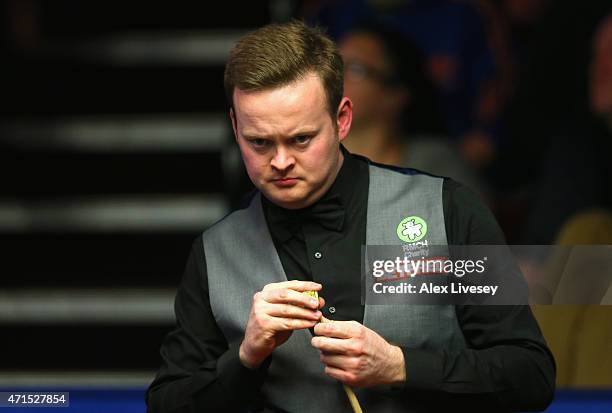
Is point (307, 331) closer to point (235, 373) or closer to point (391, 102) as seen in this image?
point (235, 373)

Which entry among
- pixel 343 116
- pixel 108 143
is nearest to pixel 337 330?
pixel 343 116

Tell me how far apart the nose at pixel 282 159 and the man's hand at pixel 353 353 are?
300mm

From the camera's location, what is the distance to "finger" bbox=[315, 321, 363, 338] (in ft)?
6.74

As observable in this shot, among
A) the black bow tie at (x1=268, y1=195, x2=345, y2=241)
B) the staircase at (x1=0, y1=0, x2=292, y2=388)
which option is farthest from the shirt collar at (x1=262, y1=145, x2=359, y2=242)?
the staircase at (x1=0, y1=0, x2=292, y2=388)

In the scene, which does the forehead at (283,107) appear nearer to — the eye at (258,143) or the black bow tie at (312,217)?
the eye at (258,143)

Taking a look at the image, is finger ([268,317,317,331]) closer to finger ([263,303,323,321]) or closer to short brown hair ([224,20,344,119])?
finger ([263,303,323,321])

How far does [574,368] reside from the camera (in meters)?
3.08

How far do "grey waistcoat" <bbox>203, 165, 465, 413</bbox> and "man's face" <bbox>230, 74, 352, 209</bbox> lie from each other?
0.54 feet

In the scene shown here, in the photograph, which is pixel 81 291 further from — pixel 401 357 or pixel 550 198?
pixel 401 357

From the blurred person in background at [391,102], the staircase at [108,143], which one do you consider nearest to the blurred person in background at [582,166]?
the blurred person in background at [391,102]

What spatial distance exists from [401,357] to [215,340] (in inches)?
15.5

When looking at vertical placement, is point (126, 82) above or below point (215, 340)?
above

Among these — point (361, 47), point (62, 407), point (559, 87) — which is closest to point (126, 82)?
point (361, 47)

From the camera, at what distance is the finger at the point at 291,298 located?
81.1 inches
